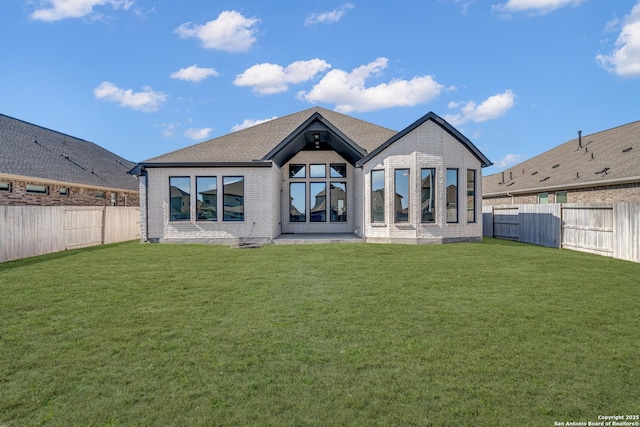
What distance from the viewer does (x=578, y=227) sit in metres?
13.0

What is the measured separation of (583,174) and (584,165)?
143cm

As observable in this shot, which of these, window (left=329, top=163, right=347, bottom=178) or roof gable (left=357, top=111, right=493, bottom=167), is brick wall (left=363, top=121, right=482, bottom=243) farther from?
window (left=329, top=163, right=347, bottom=178)

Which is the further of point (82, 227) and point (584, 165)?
point (584, 165)

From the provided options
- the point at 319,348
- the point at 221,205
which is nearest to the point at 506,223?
the point at 221,205

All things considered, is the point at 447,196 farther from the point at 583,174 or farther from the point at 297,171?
the point at 583,174

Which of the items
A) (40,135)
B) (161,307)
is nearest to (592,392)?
(161,307)

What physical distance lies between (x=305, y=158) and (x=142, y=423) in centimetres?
1544

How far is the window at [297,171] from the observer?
58.0ft

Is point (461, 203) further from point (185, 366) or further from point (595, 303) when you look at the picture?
point (185, 366)

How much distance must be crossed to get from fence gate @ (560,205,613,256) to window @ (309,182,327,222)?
400 inches

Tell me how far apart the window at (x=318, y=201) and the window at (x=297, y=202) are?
1.06ft

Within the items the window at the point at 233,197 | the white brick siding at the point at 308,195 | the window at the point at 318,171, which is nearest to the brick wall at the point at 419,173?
the white brick siding at the point at 308,195

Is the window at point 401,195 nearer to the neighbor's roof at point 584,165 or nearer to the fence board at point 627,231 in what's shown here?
the fence board at point 627,231

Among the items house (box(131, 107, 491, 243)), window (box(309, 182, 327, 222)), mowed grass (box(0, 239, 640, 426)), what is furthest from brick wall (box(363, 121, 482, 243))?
mowed grass (box(0, 239, 640, 426))
